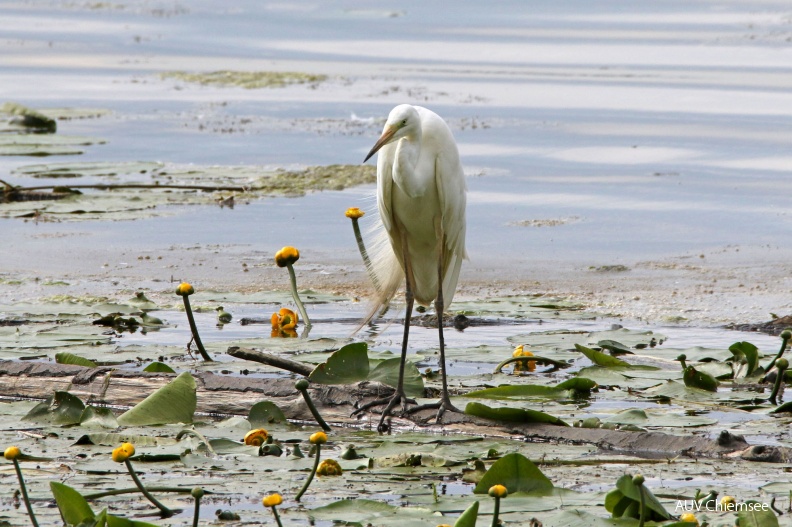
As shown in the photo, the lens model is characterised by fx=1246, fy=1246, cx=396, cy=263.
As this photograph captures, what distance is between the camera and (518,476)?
3.85m

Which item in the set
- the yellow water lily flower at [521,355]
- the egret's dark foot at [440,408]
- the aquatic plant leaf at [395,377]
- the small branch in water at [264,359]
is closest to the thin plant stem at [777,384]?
the yellow water lily flower at [521,355]

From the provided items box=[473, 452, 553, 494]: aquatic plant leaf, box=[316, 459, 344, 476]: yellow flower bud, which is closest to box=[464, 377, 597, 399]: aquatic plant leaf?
box=[316, 459, 344, 476]: yellow flower bud

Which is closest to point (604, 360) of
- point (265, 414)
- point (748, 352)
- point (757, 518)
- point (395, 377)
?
point (748, 352)

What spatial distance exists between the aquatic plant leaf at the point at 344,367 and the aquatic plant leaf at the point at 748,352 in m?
1.61

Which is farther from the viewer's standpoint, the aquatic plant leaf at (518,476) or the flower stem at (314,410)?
the flower stem at (314,410)

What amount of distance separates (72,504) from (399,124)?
247 cm

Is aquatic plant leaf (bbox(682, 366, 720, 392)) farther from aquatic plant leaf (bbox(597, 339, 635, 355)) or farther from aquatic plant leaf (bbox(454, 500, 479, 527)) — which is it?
aquatic plant leaf (bbox(454, 500, 479, 527))

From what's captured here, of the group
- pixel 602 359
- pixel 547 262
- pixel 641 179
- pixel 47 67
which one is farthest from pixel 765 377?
pixel 47 67

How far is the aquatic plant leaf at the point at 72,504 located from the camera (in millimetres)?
3449

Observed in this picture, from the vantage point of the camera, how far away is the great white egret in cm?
543

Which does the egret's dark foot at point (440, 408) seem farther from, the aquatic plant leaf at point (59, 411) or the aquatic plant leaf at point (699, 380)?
the aquatic plant leaf at point (59, 411)

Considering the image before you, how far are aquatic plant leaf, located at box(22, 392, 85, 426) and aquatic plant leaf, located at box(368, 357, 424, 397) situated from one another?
1.23 meters

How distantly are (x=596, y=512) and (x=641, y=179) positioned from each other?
336 inches

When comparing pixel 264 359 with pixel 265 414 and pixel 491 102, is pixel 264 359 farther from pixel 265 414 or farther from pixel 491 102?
pixel 491 102
